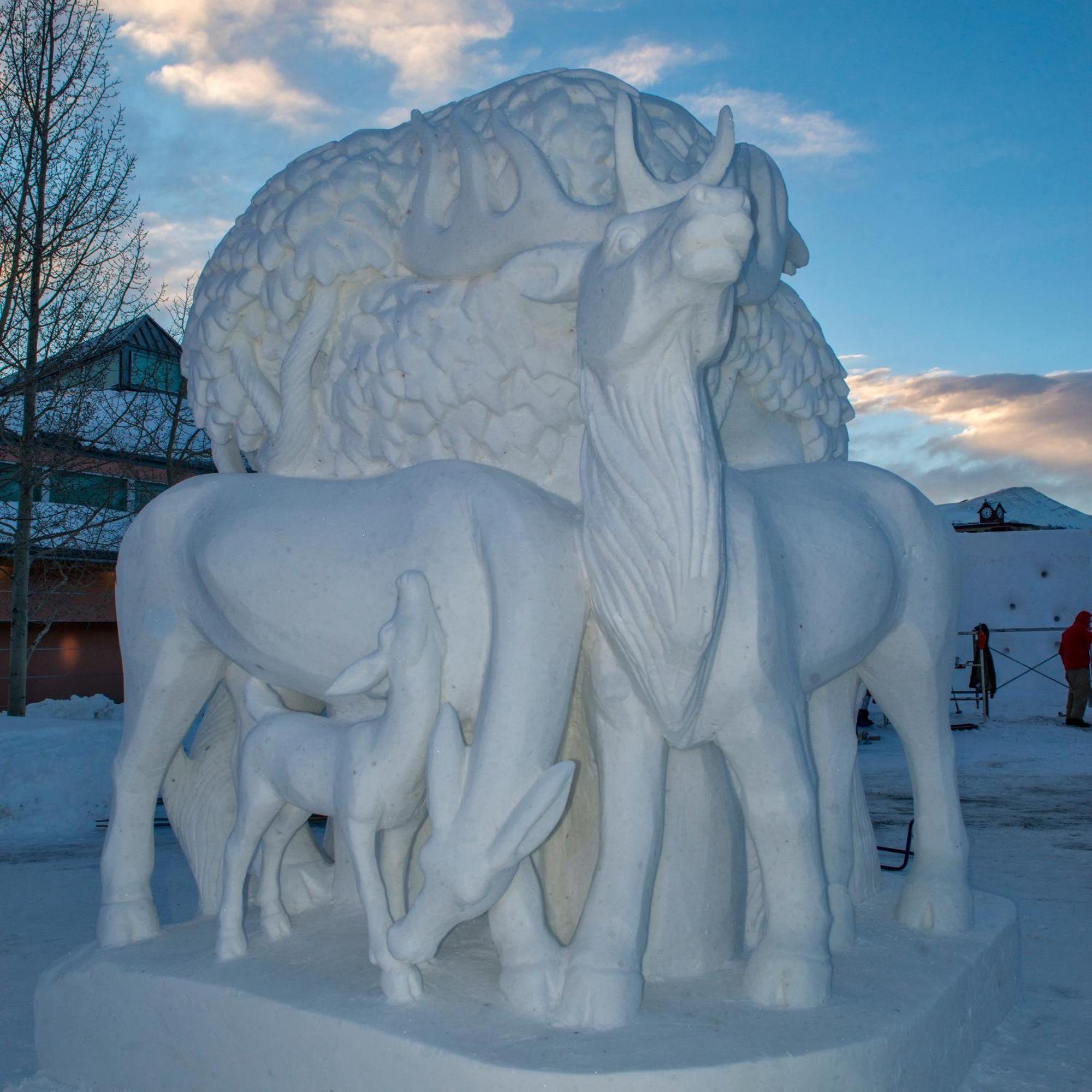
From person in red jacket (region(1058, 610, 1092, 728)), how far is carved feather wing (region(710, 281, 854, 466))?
913 centimetres

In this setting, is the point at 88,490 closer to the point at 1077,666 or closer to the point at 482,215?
the point at 1077,666

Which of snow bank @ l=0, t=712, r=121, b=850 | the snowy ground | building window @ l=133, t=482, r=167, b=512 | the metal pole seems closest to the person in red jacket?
the metal pole

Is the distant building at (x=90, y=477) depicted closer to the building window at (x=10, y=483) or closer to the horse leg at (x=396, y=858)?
the building window at (x=10, y=483)

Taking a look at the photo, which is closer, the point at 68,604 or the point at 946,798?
the point at 946,798

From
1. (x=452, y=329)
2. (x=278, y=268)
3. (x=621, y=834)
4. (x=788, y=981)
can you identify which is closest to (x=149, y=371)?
(x=278, y=268)

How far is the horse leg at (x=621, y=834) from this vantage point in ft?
7.17

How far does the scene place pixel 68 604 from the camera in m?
13.2

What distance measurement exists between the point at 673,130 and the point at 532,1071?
2.18 meters

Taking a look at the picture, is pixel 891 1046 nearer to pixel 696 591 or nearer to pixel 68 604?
pixel 696 591

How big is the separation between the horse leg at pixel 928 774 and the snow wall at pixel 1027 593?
44.4ft

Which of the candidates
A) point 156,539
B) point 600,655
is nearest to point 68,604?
point 156,539

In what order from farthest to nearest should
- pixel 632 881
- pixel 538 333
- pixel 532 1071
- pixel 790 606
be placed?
pixel 538 333 < pixel 790 606 < pixel 632 881 < pixel 532 1071

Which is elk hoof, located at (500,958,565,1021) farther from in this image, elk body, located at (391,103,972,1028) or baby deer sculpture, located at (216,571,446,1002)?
baby deer sculpture, located at (216,571,446,1002)

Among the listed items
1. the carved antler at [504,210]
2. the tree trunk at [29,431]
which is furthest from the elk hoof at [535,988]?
the tree trunk at [29,431]
